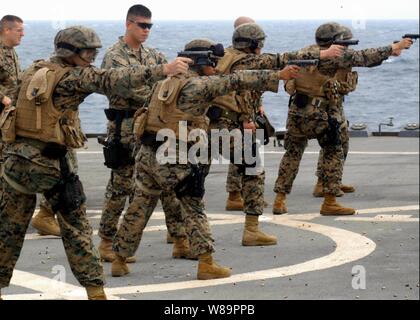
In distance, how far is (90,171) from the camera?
19500 mm

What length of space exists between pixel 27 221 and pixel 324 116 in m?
5.62

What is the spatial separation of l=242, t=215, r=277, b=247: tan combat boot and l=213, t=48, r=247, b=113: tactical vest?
108 centimetres

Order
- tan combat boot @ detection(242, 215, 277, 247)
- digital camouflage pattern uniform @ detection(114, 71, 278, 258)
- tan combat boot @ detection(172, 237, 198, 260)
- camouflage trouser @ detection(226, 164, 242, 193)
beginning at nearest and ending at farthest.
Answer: digital camouflage pattern uniform @ detection(114, 71, 278, 258) → tan combat boot @ detection(172, 237, 198, 260) → tan combat boot @ detection(242, 215, 277, 247) → camouflage trouser @ detection(226, 164, 242, 193)

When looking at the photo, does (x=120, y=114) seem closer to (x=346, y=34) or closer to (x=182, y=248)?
(x=182, y=248)

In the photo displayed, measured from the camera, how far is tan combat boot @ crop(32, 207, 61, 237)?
14.1 meters

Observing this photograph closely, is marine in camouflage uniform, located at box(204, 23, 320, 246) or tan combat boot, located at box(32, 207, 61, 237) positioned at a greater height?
marine in camouflage uniform, located at box(204, 23, 320, 246)

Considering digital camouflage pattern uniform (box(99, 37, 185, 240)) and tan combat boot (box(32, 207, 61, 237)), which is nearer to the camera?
digital camouflage pattern uniform (box(99, 37, 185, 240))

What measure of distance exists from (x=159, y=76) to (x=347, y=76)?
6047 millimetres

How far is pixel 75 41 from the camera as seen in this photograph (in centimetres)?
1038

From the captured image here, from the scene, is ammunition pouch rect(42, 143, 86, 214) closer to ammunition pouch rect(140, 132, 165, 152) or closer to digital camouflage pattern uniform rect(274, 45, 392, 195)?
ammunition pouch rect(140, 132, 165, 152)

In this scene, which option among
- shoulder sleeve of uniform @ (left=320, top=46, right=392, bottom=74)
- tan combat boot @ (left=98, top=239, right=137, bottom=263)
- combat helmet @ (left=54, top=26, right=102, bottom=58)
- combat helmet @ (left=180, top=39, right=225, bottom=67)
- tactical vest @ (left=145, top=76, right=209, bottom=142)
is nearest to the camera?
combat helmet @ (left=54, top=26, right=102, bottom=58)

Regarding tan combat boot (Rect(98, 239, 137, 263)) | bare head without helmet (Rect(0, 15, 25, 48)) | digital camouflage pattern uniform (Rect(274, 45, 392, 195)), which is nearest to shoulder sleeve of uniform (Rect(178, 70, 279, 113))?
tan combat boot (Rect(98, 239, 137, 263))
